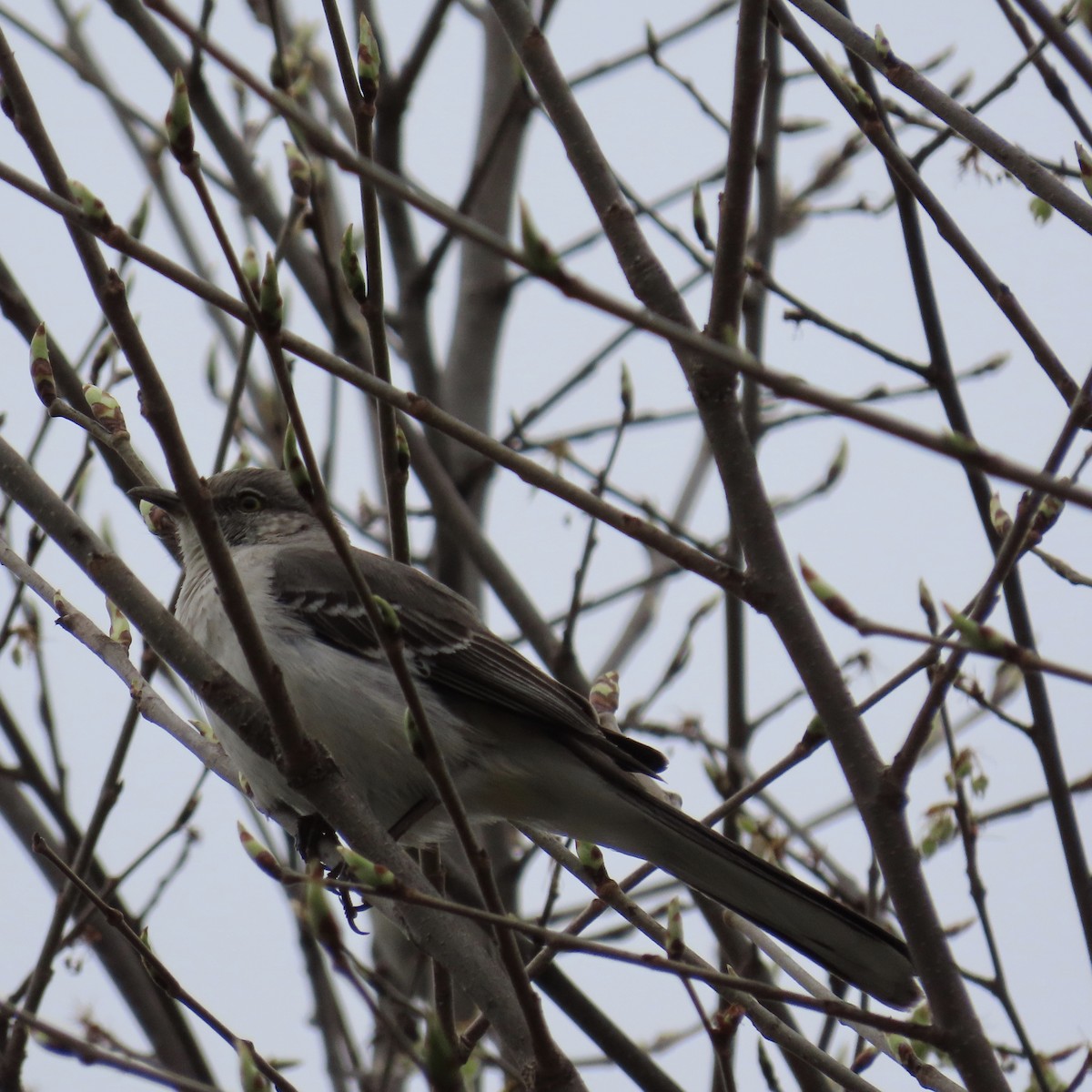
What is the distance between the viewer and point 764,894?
4297 millimetres

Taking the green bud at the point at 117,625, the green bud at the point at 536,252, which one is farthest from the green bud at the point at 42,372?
the green bud at the point at 536,252

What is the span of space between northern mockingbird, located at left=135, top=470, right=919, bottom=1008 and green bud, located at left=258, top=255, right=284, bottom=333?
1.85 m

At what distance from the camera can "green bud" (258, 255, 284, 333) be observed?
8.86ft

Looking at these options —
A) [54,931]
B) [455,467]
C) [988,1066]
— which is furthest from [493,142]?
[988,1066]

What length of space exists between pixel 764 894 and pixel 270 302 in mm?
2503

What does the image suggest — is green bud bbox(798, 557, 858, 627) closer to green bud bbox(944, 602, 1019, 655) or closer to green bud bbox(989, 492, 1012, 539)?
green bud bbox(944, 602, 1019, 655)

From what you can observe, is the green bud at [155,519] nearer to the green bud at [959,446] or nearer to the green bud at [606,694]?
the green bud at [606,694]

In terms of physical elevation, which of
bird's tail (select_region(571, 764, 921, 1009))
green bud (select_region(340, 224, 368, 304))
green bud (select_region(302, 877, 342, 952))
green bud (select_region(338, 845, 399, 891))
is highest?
green bud (select_region(340, 224, 368, 304))

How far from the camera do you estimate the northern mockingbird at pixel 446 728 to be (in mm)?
4547

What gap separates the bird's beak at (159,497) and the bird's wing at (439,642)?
0.48m

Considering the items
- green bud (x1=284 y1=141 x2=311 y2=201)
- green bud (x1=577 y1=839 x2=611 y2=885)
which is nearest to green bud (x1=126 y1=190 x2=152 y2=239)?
green bud (x1=284 y1=141 x2=311 y2=201)

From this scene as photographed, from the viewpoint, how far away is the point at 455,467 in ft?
24.1

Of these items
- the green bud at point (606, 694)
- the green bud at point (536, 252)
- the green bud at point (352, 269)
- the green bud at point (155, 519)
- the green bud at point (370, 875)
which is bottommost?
the green bud at point (370, 875)

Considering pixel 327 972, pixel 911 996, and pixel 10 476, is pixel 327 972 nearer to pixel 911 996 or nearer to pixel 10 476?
pixel 911 996
